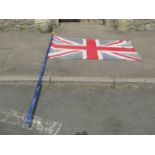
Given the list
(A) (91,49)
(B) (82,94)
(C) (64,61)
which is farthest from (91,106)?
(A) (91,49)

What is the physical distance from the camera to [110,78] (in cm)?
605

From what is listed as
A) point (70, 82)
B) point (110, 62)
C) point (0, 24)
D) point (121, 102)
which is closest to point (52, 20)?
point (0, 24)

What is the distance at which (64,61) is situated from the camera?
6938mm

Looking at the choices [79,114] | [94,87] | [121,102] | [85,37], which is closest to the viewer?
[79,114]

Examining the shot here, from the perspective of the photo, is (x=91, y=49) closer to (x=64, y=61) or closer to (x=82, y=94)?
(x=64, y=61)

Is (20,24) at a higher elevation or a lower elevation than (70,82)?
higher

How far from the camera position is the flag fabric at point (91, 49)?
727 centimetres

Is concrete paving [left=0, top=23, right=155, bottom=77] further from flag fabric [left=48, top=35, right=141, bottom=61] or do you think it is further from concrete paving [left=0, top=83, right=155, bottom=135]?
concrete paving [left=0, top=83, right=155, bottom=135]

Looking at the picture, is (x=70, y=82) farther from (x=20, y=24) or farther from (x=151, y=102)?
(x=20, y=24)

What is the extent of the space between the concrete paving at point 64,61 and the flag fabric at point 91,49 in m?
0.27

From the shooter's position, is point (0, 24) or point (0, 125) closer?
point (0, 125)

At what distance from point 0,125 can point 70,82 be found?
2057mm

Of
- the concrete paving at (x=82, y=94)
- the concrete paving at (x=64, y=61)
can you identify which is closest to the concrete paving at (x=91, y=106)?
the concrete paving at (x=82, y=94)

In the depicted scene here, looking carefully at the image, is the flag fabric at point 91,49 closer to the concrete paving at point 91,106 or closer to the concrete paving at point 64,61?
the concrete paving at point 64,61
